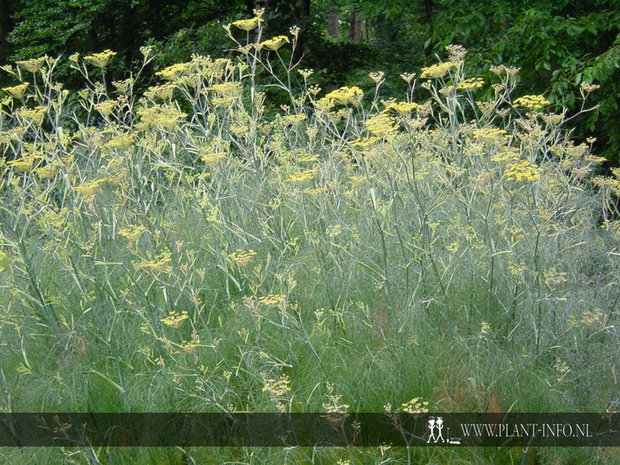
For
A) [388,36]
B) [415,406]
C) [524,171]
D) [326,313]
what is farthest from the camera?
[388,36]

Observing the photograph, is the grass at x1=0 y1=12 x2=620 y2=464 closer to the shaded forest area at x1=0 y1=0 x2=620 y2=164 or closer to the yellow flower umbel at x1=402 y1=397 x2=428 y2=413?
the yellow flower umbel at x1=402 y1=397 x2=428 y2=413

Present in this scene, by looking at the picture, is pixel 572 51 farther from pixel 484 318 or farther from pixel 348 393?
pixel 348 393

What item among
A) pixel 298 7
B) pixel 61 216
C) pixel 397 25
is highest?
pixel 61 216

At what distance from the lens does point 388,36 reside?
16078 mm

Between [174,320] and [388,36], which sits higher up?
[174,320]

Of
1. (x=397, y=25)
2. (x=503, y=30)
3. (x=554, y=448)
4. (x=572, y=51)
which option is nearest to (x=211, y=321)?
(x=554, y=448)

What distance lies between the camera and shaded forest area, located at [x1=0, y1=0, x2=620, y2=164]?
9.26 meters

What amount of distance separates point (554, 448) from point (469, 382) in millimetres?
506

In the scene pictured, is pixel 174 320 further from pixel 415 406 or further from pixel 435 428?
pixel 435 428

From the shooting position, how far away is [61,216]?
167 inches

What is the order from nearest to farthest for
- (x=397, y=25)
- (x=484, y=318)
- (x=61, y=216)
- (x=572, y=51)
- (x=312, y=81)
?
(x=61, y=216)
(x=484, y=318)
(x=572, y=51)
(x=312, y=81)
(x=397, y=25)

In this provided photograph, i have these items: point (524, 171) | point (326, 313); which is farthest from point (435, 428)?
point (524, 171)

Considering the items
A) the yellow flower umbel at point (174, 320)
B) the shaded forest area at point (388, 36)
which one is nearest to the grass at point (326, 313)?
the yellow flower umbel at point (174, 320)

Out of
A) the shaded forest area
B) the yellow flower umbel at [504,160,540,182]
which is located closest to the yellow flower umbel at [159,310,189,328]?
the yellow flower umbel at [504,160,540,182]
